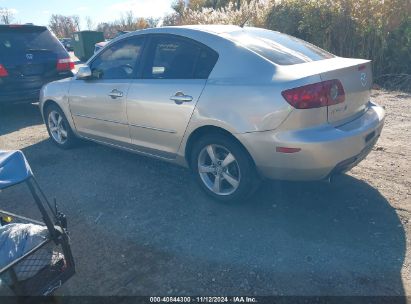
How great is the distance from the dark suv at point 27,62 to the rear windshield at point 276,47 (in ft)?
16.3

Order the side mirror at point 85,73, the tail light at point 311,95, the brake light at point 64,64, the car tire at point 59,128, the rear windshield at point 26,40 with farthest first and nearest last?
the brake light at point 64,64
the rear windshield at point 26,40
the car tire at point 59,128
the side mirror at point 85,73
the tail light at point 311,95

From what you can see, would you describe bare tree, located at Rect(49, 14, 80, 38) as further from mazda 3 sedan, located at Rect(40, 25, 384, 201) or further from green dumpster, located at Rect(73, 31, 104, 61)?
mazda 3 sedan, located at Rect(40, 25, 384, 201)

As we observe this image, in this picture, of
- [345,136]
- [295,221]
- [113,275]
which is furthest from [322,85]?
[113,275]

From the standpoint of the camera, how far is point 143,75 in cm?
405

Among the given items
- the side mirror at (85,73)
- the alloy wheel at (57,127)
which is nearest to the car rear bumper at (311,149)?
the side mirror at (85,73)

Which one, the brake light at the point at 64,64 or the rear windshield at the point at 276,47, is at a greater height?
the rear windshield at the point at 276,47

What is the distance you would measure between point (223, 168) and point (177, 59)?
1.25 metres

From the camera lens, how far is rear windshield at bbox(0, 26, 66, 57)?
6.96 metres

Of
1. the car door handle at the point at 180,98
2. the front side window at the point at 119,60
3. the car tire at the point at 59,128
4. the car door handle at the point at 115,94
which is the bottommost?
the car tire at the point at 59,128

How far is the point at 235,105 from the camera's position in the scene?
319cm

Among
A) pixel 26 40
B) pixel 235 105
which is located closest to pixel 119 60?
pixel 235 105

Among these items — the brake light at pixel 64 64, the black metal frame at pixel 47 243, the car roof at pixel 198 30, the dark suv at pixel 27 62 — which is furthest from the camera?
the brake light at pixel 64 64

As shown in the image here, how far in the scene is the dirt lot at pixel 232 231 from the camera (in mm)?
2604

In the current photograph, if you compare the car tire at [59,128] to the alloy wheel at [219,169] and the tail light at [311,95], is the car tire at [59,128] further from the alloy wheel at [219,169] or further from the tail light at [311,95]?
the tail light at [311,95]
